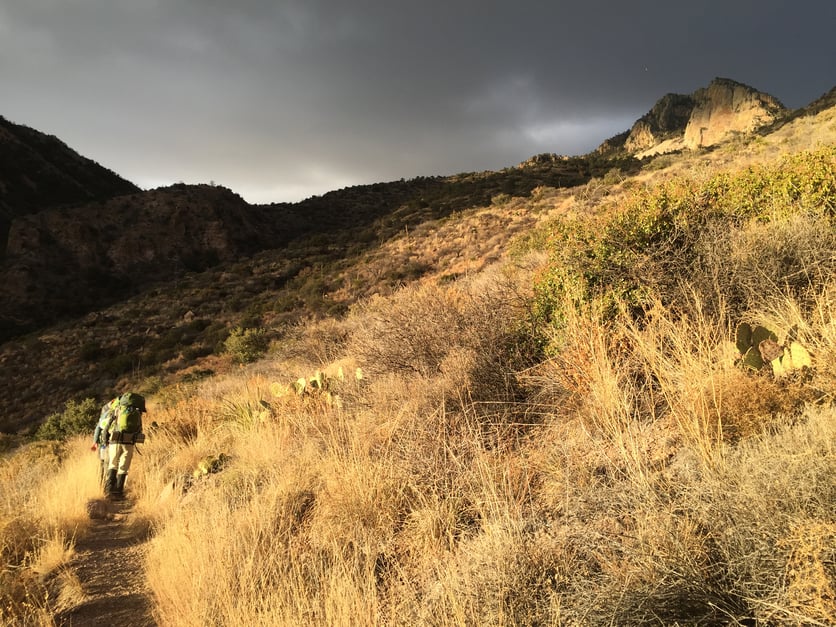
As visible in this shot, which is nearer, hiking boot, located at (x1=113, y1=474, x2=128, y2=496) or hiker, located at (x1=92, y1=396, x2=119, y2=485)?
hiking boot, located at (x1=113, y1=474, x2=128, y2=496)

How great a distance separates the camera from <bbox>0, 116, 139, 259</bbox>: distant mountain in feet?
137

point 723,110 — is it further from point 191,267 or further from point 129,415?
point 129,415

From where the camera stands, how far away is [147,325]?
25172mm

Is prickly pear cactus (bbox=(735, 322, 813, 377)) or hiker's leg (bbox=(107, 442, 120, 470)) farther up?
prickly pear cactus (bbox=(735, 322, 813, 377))

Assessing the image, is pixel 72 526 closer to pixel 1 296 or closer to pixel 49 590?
pixel 49 590

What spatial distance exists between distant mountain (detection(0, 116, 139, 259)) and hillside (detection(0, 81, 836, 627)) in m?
43.1

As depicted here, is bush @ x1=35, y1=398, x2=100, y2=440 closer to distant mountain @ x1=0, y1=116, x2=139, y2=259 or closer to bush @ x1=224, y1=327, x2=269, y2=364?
bush @ x1=224, y1=327, x2=269, y2=364

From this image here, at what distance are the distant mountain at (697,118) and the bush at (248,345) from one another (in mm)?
55098

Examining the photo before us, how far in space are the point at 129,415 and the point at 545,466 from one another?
22.8 feet

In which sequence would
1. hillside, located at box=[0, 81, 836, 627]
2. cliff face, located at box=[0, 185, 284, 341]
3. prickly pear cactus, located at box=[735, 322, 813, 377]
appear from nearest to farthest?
hillside, located at box=[0, 81, 836, 627] < prickly pear cactus, located at box=[735, 322, 813, 377] < cliff face, located at box=[0, 185, 284, 341]

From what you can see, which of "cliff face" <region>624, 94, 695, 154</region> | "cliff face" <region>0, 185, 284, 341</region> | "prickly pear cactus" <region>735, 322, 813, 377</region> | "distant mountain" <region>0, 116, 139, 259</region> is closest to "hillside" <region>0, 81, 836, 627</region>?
"prickly pear cactus" <region>735, 322, 813, 377</region>

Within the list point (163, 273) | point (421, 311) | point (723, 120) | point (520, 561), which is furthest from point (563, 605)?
point (723, 120)

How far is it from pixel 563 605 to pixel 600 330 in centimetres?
222

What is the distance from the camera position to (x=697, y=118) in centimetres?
7194
